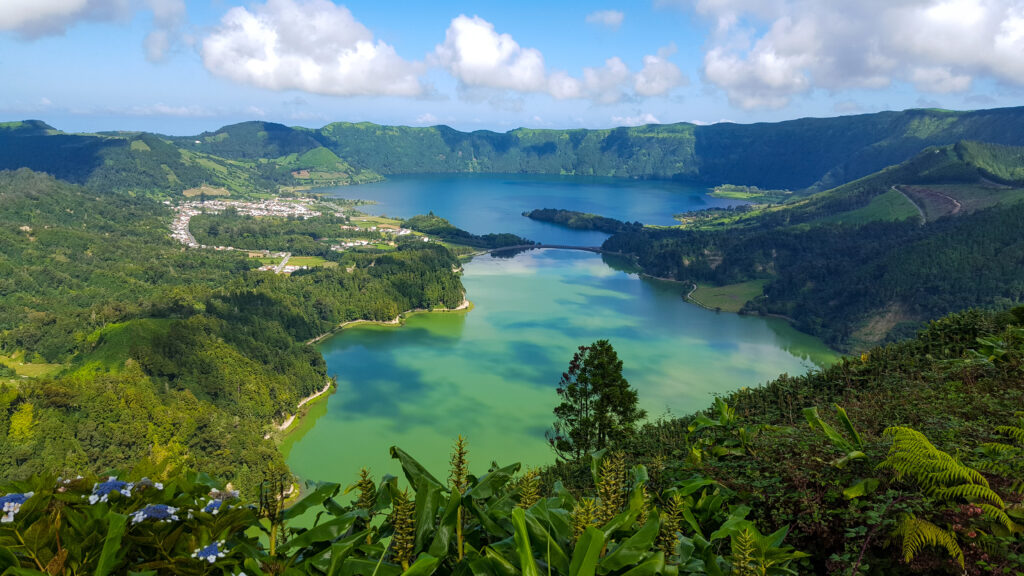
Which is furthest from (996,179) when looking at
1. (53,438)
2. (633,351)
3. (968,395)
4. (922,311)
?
(53,438)

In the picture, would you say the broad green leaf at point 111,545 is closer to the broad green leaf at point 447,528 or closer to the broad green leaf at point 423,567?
the broad green leaf at point 423,567

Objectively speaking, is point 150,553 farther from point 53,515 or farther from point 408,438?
point 408,438

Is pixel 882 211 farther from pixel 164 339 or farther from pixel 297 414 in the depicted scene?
pixel 164 339

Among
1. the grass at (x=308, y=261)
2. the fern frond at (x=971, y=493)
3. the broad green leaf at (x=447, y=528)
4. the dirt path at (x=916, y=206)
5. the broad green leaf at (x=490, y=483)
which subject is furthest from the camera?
the grass at (x=308, y=261)

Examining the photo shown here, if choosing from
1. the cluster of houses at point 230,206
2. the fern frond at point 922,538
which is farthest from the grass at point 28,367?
the cluster of houses at point 230,206

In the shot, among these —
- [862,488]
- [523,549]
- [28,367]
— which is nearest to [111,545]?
[523,549]
